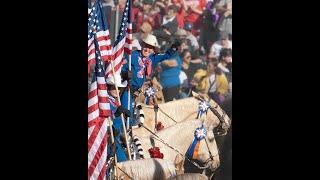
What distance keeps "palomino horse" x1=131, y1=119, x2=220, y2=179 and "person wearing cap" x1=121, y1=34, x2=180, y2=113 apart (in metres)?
0.42

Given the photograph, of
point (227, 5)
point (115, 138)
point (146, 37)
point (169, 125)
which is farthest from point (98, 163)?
point (227, 5)

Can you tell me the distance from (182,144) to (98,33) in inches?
59.8

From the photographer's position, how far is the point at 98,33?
818cm

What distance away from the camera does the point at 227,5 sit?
8.24 m

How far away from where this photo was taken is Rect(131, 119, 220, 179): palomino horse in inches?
324

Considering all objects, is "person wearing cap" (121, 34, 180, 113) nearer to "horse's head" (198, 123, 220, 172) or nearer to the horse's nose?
"horse's head" (198, 123, 220, 172)

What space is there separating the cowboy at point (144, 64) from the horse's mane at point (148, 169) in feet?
1.91

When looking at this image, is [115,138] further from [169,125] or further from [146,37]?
[146,37]

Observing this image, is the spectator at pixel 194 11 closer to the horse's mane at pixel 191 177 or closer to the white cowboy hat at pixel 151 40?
the white cowboy hat at pixel 151 40

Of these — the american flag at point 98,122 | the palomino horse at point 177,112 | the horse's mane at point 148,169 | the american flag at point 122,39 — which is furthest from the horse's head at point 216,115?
the american flag at point 98,122

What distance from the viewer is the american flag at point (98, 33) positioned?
26.8 ft

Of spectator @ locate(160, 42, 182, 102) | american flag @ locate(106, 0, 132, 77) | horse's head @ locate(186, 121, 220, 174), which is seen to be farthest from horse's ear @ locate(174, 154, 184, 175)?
american flag @ locate(106, 0, 132, 77)

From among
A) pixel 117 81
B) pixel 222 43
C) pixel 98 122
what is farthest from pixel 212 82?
pixel 98 122

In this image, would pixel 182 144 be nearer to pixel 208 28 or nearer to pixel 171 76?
pixel 171 76
